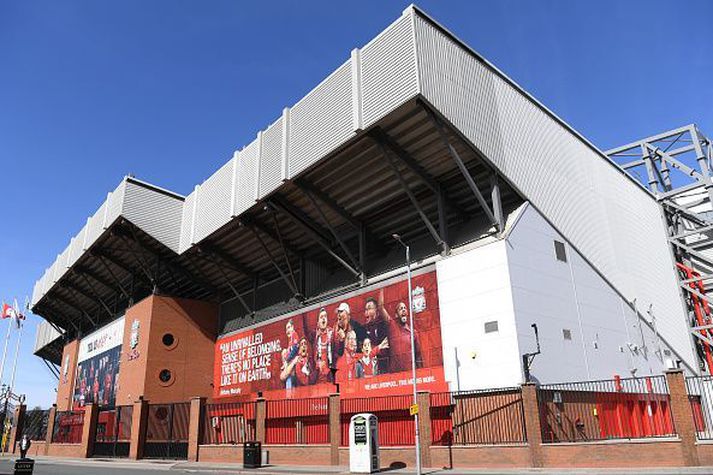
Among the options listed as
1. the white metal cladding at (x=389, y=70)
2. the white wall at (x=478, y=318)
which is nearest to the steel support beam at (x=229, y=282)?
the white wall at (x=478, y=318)

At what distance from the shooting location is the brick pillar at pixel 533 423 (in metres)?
21.7

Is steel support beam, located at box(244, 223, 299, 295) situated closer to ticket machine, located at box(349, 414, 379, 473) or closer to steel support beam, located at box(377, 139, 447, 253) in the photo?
steel support beam, located at box(377, 139, 447, 253)

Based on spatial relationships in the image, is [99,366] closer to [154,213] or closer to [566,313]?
[154,213]

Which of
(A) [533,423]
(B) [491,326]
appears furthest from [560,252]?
(A) [533,423]

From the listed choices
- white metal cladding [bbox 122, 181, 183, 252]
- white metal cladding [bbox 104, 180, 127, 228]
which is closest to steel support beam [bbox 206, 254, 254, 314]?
white metal cladding [bbox 122, 181, 183, 252]

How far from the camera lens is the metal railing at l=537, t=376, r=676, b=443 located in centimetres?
2398

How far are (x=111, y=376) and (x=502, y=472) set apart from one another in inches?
1749

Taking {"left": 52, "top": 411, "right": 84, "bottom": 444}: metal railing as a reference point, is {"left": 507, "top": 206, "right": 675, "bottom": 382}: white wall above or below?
above

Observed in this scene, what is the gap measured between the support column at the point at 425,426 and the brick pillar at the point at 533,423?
4.17m

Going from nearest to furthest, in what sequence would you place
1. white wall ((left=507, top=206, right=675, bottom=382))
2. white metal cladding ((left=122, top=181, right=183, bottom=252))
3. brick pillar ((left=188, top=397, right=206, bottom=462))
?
white wall ((left=507, top=206, right=675, bottom=382)) → brick pillar ((left=188, top=397, right=206, bottom=462)) → white metal cladding ((left=122, top=181, right=183, bottom=252))

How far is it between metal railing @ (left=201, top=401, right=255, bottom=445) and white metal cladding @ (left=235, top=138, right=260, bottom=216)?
13144 mm

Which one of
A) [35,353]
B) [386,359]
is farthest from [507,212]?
[35,353]

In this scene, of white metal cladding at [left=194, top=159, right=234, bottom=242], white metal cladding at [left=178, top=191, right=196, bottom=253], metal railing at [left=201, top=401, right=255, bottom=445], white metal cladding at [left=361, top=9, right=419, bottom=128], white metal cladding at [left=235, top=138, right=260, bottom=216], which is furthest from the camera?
white metal cladding at [left=178, top=191, right=196, bottom=253]

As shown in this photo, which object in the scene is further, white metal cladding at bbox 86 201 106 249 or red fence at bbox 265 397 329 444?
white metal cladding at bbox 86 201 106 249
